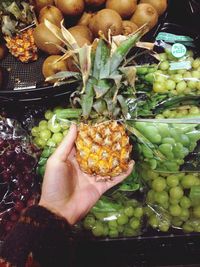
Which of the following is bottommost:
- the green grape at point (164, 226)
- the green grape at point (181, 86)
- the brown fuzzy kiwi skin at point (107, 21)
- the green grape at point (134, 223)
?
the green grape at point (164, 226)

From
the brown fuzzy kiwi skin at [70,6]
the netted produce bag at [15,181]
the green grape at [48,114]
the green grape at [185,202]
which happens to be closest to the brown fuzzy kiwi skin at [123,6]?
the brown fuzzy kiwi skin at [70,6]

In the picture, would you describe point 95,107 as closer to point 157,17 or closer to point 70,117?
point 70,117

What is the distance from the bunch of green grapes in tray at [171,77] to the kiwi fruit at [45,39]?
424mm

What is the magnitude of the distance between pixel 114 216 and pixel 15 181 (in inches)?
19.1

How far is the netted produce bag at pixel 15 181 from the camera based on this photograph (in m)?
1.65

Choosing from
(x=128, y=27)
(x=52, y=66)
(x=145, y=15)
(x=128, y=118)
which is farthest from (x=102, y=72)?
(x=145, y=15)

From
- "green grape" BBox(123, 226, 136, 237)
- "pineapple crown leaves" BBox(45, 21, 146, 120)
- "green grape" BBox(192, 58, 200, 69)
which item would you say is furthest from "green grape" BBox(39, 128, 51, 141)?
"green grape" BBox(192, 58, 200, 69)

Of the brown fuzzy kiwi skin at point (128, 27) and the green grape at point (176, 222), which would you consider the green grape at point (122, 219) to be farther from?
the brown fuzzy kiwi skin at point (128, 27)

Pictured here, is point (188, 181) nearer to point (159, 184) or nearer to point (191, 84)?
point (159, 184)

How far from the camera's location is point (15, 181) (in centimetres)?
169

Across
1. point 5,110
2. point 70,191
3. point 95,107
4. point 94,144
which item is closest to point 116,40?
point 95,107

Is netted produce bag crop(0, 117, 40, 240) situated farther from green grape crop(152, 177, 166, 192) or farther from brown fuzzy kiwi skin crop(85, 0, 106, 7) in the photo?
brown fuzzy kiwi skin crop(85, 0, 106, 7)

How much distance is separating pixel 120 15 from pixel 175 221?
105 centimetres

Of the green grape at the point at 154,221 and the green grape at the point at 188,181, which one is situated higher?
the green grape at the point at 188,181
